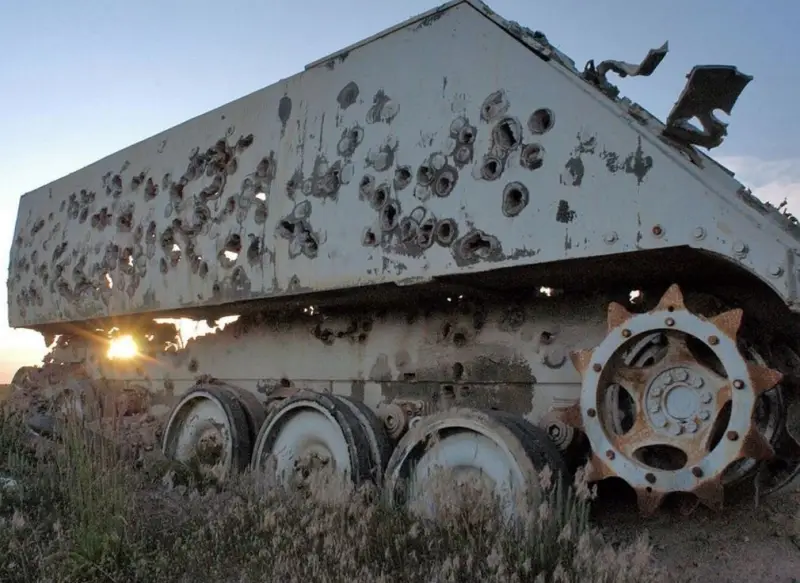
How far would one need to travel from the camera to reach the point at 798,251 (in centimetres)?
350

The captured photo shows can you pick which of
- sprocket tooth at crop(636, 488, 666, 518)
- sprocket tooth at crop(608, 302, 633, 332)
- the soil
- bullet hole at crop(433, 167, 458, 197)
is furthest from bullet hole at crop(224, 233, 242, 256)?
sprocket tooth at crop(636, 488, 666, 518)

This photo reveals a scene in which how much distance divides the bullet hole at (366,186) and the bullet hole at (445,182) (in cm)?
57

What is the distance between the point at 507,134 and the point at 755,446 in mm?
2074

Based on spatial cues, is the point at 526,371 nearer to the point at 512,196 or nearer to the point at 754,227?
the point at 512,196

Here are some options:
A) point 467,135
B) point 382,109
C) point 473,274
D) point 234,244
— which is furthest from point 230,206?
point 473,274

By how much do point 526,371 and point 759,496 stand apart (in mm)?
1442

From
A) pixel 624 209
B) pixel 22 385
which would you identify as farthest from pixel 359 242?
pixel 22 385

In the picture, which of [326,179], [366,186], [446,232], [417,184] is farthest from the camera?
[326,179]

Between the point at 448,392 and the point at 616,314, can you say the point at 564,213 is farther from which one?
the point at 448,392

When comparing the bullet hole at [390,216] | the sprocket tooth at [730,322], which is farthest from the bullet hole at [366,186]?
the sprocket tooth at [730,322]

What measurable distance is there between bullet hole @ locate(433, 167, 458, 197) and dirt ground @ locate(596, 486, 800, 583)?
206 cm

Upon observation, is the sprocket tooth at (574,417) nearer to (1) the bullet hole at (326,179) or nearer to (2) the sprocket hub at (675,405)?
(2) the sprocket hub at (675,405)

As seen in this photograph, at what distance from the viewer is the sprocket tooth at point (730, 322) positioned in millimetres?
3655

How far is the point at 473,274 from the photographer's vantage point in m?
4.67
